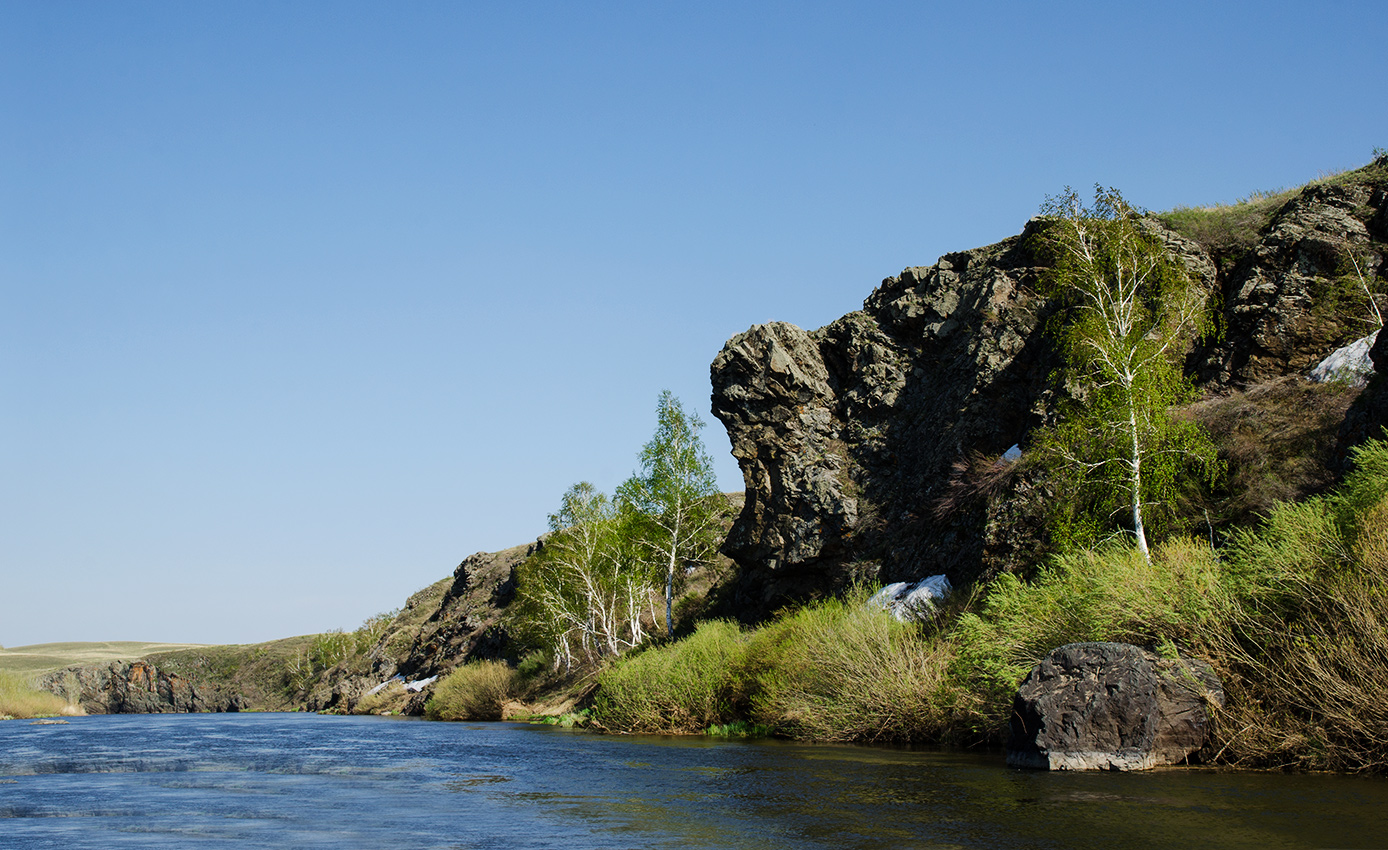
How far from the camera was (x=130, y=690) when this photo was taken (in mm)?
138750

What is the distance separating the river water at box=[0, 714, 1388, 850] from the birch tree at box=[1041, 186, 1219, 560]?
11.0 meters

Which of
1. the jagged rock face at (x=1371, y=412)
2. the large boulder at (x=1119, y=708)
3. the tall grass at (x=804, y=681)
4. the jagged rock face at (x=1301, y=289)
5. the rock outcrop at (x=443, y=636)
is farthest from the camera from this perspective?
the rock outcrop at (x=443, y=636)

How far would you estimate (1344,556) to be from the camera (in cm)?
1780

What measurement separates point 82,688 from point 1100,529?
14869cm

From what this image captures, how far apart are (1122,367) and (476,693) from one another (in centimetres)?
5102

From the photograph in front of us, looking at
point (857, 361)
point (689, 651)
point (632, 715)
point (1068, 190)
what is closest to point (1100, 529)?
point (1068, 190)

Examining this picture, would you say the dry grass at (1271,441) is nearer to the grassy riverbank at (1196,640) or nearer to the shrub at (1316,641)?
the grassy riverbank at (1196,640)

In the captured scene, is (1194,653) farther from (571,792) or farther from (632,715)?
(632,715)

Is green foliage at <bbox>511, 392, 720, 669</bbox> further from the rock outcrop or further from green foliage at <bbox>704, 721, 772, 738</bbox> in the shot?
green foliage at <bbox>704, 721, 772, 738</bbox>

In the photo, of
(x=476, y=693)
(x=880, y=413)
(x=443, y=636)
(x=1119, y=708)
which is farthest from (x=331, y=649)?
(x=1119, y=708)

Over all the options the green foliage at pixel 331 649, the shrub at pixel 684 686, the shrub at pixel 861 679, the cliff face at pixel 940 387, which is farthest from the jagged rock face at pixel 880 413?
the green foliage at pixel 331 649

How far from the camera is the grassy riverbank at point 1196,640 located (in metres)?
17.5

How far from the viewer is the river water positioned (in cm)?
1377

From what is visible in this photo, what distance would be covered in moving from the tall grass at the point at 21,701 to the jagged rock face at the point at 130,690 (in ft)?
143
